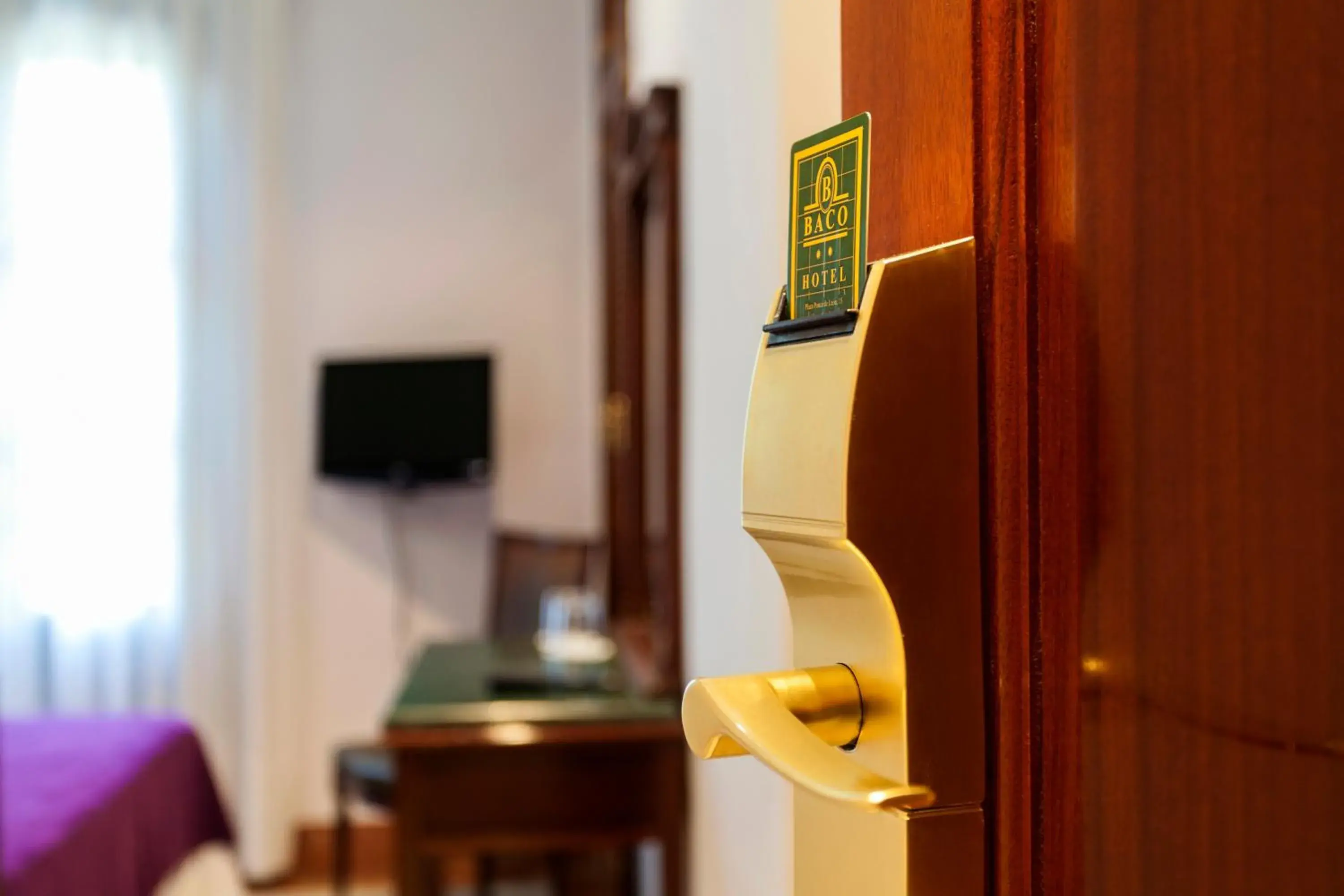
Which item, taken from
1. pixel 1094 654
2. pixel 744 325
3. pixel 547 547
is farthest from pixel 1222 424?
pixel 547 547

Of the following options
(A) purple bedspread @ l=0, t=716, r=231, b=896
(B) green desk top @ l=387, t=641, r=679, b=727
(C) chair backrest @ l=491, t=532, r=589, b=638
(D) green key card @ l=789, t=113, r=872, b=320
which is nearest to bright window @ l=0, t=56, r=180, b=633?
(A) purple bedspread @ l=0, t=716, r=231, b=896

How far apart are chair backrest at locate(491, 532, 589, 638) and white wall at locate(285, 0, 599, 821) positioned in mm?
428

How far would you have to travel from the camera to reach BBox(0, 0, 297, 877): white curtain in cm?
351

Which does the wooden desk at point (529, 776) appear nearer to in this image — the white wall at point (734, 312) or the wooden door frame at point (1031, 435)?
the white wall at point (734, 312)

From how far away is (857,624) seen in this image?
17.4 inches

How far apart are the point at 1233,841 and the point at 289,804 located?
3.71 m

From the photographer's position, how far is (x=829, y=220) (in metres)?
0.46

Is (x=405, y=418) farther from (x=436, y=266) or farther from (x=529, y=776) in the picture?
(x=529, y=776)

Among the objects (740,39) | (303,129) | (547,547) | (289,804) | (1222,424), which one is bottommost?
(289,804)

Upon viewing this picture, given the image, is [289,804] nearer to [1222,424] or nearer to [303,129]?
[303,129]

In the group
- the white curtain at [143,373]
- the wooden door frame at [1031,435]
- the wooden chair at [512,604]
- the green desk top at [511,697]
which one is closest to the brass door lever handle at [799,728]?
the wooden door frame at [1031,435]

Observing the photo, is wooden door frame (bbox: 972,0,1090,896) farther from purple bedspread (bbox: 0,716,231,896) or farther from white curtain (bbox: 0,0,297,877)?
white curtain (bbox: 0,0,297,877)

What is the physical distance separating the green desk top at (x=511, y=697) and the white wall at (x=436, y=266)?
4.93ft

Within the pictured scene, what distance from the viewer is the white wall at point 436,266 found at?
3.72m
